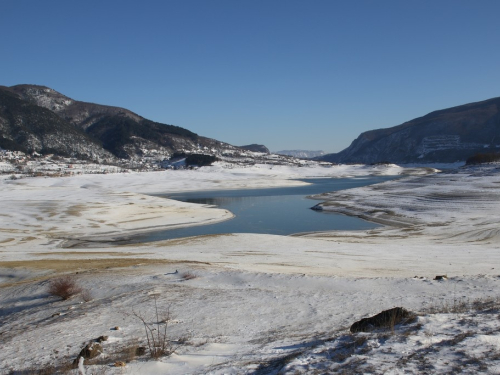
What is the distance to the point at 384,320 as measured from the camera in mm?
7602

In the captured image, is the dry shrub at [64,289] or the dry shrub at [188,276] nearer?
the dry shrub at [64,289]

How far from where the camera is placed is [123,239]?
1352 inches

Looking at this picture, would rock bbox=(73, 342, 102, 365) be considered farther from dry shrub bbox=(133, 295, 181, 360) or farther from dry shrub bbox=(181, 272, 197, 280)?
dry shrub bbox=(181, 272, 197, 280)

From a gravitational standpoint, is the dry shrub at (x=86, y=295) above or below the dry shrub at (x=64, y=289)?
below

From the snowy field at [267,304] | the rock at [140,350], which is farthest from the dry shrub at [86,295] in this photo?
the rock at [140,350]

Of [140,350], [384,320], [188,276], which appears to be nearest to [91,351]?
[140,350]

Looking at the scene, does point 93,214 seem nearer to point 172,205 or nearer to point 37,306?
point 172,205

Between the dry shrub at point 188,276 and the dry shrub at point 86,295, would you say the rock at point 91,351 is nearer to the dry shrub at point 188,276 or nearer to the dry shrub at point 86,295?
the dry shrub at point 86,295

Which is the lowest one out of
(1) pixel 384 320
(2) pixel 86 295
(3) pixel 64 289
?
(2) pixel 86 295

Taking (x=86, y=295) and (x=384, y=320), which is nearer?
(x=384, y=320)

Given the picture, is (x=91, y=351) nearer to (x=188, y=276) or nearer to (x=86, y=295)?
(x=86, y=295)

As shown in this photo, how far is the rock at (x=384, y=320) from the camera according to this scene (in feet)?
24.5

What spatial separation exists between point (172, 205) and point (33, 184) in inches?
1853

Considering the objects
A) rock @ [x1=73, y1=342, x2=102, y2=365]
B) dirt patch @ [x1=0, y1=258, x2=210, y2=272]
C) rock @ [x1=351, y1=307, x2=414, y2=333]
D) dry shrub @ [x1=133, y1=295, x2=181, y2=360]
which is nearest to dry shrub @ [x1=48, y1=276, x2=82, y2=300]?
dry shrub @ [x1=133, y1=295, x2=181, y2=360]
